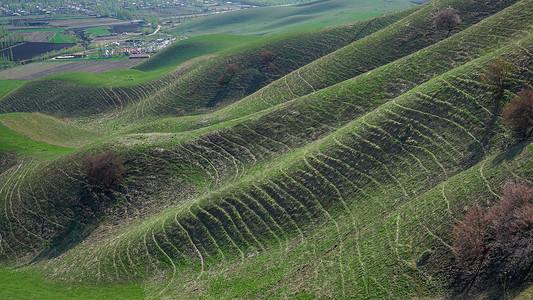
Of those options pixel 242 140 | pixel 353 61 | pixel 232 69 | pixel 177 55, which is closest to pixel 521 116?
pixel 242 140

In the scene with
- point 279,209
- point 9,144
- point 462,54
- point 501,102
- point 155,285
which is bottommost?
point 155,285

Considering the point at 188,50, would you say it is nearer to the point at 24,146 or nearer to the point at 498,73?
the point at 24,146

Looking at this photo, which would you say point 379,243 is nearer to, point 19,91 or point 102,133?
point 102,133

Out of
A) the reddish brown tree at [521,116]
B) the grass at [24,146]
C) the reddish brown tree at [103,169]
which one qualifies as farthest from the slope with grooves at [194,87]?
the reddish brown tree at [521,116]

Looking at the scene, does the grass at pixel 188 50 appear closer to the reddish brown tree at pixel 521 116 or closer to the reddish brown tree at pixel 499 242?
the reddish brown tree at pixel 521 116

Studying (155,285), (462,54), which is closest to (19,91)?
(155,285)
